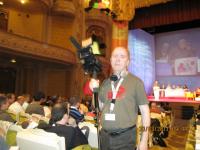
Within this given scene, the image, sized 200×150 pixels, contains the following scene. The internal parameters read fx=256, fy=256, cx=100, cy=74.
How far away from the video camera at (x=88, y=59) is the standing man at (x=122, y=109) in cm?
9

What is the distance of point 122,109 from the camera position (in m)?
2.16

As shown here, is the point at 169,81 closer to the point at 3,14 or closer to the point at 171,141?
the point at 171,141

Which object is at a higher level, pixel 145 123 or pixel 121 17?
pixel 121 17

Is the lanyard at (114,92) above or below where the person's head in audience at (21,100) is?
above

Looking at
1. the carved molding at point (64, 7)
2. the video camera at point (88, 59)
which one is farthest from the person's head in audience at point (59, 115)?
the carved molding at point (64, 7)

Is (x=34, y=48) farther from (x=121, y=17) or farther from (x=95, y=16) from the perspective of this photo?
(x=95, y=16)

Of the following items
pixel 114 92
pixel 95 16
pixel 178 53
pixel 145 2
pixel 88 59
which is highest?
pixel 95 16

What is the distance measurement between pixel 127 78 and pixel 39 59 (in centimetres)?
1236

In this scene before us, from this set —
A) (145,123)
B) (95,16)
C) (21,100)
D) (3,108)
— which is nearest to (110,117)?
(145,123)

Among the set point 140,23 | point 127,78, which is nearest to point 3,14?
Answer: point 140,23

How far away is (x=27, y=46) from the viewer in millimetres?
12930

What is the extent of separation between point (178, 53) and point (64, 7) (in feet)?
23.8

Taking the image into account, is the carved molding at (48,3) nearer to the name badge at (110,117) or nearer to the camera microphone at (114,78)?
the camera microphone at (114,78)

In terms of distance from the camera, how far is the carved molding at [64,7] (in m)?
15.6
